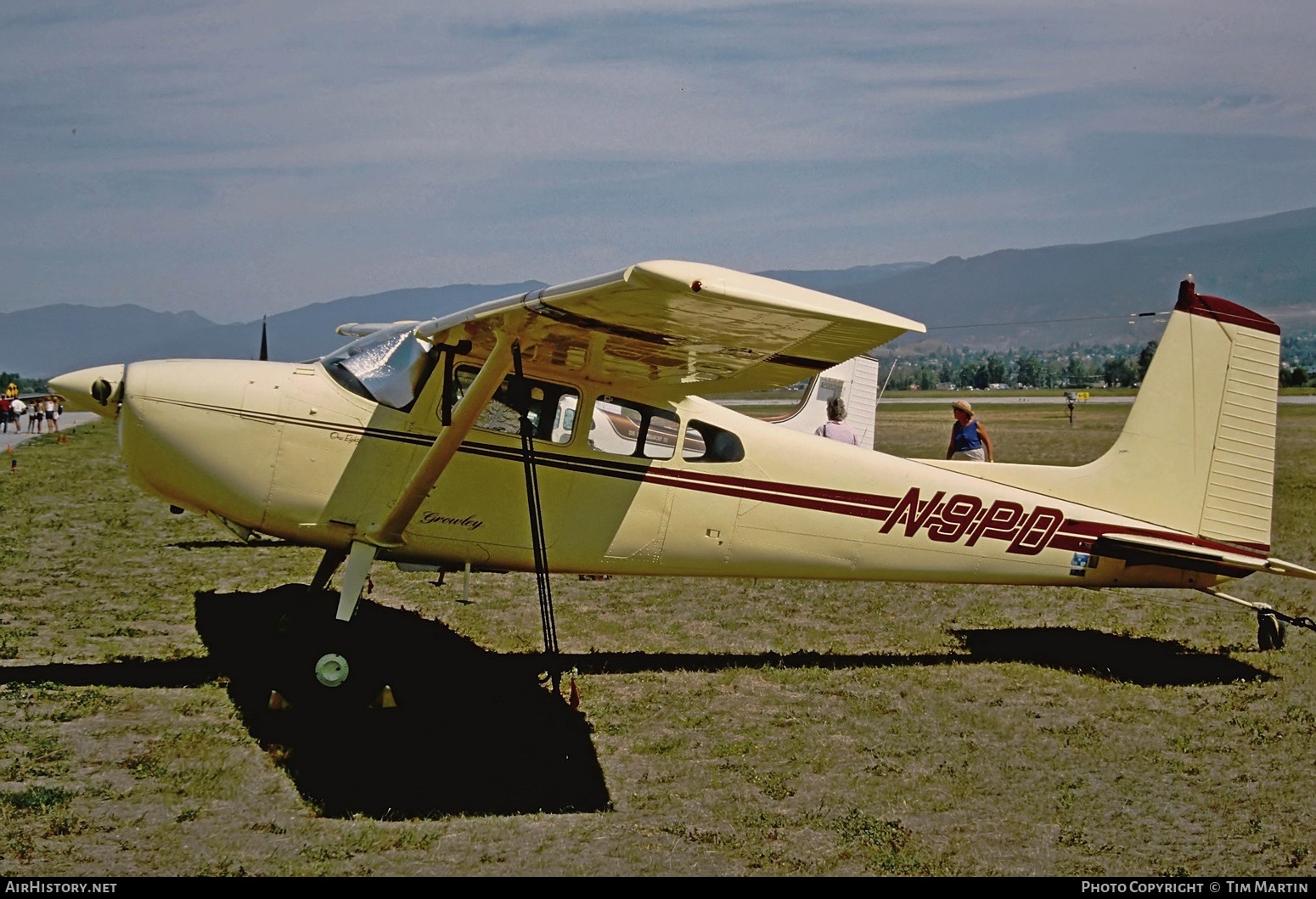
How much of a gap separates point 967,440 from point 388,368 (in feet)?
19.7

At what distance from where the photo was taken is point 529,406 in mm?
7195

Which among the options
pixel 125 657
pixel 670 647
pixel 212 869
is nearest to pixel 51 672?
pixel 125 657

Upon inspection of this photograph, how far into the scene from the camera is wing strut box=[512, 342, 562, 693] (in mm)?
6570

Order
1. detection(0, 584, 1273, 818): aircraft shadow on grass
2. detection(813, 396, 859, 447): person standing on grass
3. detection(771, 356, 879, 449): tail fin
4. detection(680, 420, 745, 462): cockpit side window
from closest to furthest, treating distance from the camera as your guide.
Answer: detection(0, 584, 1273, 818): aircraft shadow on grass < detection(680, 420, 745, 462): cockpit side window < detection(813, 396, 859, 447): person standing on grass < detection(771, 356, 879, 449): tail fin

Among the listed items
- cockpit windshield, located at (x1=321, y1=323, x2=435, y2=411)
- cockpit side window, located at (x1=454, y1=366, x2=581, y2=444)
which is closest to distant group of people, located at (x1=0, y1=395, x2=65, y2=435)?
cockpit windshield, located at (x1=321, y1=323, x2=435, y2=411)

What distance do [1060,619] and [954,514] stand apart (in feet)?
8.32

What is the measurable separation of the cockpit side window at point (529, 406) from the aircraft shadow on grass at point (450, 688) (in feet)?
5.51

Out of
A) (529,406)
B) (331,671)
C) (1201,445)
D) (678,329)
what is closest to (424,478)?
(529,406)

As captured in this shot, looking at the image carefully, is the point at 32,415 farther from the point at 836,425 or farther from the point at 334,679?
the point at 334,679

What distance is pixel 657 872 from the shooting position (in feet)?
15.1

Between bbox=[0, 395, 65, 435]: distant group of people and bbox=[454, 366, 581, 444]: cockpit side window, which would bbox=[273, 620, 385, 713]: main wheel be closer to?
bbox=[454, 366, 581, 444]: cockpit side window

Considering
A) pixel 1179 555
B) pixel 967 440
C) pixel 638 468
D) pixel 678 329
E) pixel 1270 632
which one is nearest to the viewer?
pixel 678 329

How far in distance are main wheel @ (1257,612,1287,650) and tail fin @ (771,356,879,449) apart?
631cm

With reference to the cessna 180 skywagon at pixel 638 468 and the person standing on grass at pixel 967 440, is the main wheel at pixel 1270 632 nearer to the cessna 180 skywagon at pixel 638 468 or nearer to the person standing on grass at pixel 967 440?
the cessna 180 skywagon at pixel 638 468
